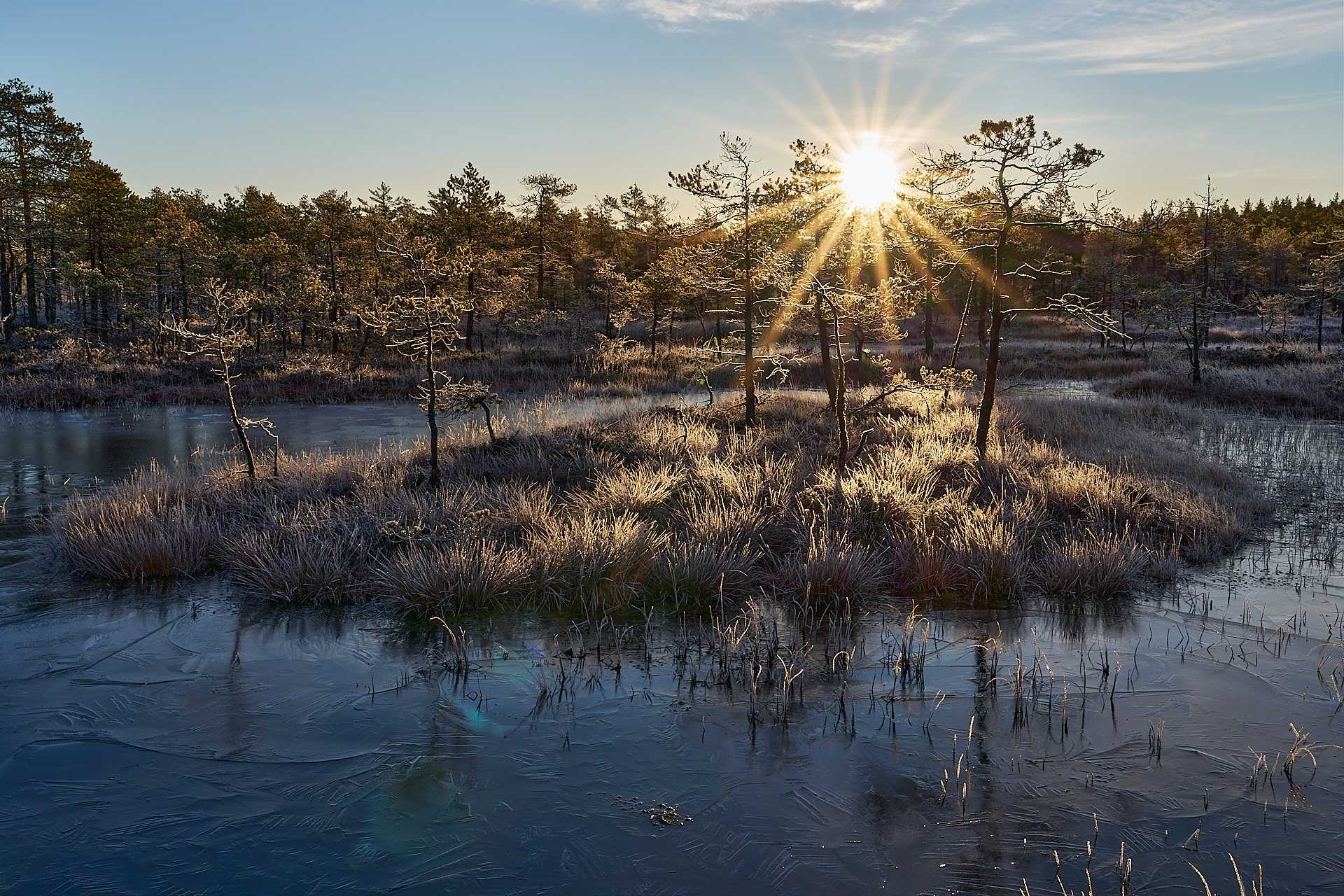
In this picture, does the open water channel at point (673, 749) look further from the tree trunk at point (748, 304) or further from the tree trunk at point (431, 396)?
the tree trunk at point (748, 304)

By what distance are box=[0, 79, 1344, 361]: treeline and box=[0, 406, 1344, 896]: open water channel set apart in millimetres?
4216

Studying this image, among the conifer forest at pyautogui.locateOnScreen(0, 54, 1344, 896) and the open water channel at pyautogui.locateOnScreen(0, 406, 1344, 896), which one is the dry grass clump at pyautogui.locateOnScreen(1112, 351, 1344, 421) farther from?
the open water channel at pyautogui.locateOnScreen(0, 406, 1344, 896)

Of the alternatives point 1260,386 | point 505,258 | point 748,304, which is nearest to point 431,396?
point 748,304

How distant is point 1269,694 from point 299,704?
269 inches

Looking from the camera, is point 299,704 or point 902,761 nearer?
point 902,761

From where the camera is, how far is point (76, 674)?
6125mm

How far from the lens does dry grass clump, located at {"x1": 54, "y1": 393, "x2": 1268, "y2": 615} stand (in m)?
7.91

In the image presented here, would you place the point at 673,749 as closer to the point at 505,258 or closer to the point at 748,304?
the point at 748,304

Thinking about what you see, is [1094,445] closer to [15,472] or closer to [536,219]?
[15,472]

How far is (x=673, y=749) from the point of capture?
5020 mm

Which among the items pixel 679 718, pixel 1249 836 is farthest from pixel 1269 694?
pixel 679 718

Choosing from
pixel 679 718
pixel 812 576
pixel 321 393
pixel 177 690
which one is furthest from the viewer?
pixel 321 393

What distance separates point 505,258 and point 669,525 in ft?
123

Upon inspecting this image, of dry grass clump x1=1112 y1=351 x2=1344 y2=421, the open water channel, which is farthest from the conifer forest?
dry grass clump x1=1112 y1=351 x2=1344 y2=421
